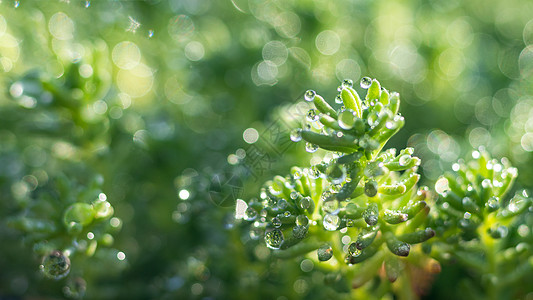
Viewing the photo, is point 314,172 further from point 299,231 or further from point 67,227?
point 67,227

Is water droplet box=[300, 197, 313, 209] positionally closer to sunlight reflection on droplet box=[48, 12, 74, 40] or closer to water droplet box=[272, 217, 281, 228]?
water droplet box=[272, 217, 281, 228]

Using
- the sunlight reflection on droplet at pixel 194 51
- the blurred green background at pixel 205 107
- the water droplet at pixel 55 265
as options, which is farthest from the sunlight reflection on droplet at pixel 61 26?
the water droplet at pixel 55 265

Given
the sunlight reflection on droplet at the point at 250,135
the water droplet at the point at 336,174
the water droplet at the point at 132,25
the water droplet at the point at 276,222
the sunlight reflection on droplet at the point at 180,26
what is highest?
the water droplet at the point at 336,174

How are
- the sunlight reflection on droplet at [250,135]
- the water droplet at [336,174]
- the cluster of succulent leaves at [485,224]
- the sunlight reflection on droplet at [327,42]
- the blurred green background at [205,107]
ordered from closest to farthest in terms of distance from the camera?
1. the water droplet at [336,174]
2. the cluster of succulent leaves at [485,224]
3. the blurred green background at [205,107]
4. the sunlight reflection on droplet at [250,135]
5. the sunlight reflection on droplet at [327,42]

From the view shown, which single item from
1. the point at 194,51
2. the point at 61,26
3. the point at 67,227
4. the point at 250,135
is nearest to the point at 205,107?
the point at 194,51

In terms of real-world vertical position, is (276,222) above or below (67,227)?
above

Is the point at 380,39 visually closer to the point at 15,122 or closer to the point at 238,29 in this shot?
Result: the point at 238,29

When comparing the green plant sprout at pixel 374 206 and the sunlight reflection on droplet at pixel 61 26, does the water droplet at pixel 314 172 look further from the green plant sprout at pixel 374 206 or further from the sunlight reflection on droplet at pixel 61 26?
the sunlight reflection on droplet at pixel 61 26
